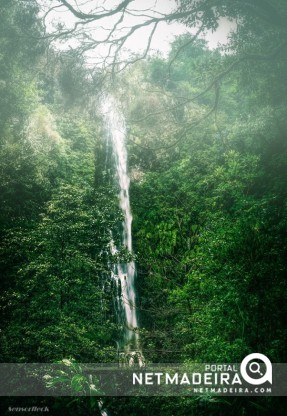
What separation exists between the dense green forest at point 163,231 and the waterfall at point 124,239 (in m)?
0.28

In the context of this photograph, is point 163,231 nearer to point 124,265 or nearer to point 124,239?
point 124,239

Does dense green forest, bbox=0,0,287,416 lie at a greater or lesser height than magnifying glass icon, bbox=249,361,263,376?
greater

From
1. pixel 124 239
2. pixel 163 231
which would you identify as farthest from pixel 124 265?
pixel 163 231

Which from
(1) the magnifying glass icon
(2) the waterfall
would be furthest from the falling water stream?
(1) the magnifying glass icon

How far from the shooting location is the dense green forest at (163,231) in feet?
18.1

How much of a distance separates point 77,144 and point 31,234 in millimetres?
9992

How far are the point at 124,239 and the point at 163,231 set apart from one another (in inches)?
72.5

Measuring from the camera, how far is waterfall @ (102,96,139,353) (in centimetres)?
727

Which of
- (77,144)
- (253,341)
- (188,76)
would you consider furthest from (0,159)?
(188,76)

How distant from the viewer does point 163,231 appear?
13.1 meters

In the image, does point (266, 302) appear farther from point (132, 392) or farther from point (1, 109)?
point (1, 109)

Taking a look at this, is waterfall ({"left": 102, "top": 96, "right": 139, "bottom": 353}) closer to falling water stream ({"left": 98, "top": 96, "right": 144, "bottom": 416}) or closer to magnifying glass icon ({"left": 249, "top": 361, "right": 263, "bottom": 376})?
falling water stream ({"left": 98, "top": 96, "right": 144, "bottom": 416})

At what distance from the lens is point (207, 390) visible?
551cm

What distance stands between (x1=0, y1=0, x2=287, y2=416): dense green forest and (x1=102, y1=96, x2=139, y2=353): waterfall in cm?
28
